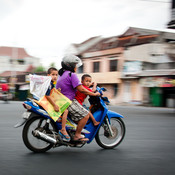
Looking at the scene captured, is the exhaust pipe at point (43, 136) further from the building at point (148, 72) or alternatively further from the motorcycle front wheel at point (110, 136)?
the building at point (148, 72)

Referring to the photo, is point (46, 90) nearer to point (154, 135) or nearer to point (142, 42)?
point (154, 135)

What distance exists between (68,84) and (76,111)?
47cm

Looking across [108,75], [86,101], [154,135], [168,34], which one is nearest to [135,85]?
[108,75]

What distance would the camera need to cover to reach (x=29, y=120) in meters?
4.56

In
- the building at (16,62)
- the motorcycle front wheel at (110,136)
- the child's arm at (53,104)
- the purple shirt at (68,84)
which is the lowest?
the motorcycle front wheel at (110,136)

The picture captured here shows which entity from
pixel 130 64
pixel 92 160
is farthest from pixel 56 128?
pixel 130 64

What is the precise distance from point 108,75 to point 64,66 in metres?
26.1

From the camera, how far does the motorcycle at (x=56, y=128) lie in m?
4.53

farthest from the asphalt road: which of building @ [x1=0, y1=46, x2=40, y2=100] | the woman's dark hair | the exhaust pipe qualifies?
building @ [x1=0, y1=46, x2=40, y2=100]

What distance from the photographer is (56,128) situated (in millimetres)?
4715

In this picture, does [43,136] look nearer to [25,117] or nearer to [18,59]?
[25,117]

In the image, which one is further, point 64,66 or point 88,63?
point 88,63

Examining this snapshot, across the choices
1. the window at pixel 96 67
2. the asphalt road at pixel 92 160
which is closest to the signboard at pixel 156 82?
the window at pixel 96 67

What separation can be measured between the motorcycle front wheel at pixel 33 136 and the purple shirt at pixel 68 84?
0.56m
